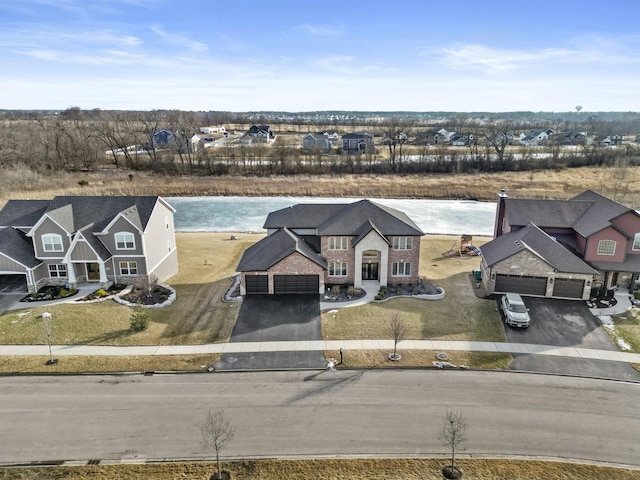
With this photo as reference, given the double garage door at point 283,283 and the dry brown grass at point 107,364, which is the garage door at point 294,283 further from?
the dry brown grass at point 107,364

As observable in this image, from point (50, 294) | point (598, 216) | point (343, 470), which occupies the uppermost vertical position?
point (598, 216)

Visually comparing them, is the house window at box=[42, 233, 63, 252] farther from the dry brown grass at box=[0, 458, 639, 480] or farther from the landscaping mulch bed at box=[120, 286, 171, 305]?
the dry brown grass at box=[0, 458, 639, 480]

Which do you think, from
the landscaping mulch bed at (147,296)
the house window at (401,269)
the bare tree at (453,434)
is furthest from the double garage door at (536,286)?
the landscaping mulch bed at (147,296)

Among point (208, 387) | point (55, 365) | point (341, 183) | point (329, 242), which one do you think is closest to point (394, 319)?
point (329, 242)

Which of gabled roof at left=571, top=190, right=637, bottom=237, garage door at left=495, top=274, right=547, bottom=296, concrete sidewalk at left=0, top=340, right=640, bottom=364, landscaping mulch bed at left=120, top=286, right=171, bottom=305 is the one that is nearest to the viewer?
concrete sidewalk at left=0, top=340, right=640, bottom=364

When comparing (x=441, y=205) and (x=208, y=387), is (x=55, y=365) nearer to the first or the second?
(x=208, y=387)

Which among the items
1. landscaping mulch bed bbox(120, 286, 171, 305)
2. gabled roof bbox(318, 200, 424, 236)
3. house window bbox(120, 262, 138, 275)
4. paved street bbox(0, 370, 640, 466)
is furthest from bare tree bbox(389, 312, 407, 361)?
house window bbox(120, 262, 138, 275)

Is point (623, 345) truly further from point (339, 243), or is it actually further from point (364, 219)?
point (339, 243)

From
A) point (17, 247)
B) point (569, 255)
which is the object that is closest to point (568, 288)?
point (569, 255)
